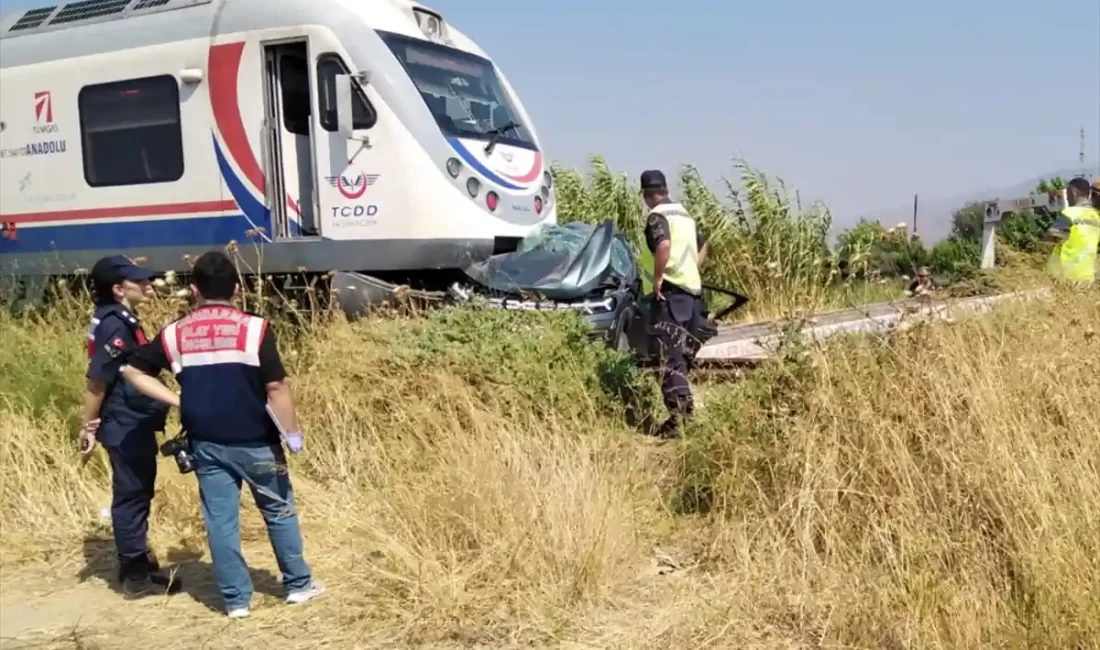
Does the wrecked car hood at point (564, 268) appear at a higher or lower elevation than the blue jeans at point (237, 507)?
higher

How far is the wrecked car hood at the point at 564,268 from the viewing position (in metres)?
8.14

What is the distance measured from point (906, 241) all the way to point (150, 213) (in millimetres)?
6562

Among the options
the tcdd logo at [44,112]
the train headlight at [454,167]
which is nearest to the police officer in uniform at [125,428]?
the train headlight at [454,167]

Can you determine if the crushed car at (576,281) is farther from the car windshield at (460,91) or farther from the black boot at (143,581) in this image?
the black boot at (143,581)

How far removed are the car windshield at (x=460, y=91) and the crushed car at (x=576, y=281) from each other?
3.68 ft

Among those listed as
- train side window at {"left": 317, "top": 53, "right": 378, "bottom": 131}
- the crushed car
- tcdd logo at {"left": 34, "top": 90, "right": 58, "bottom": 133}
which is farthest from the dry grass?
tcdd logo at {"left": 34, "top": 90, "right": 58, "bottom": 133}

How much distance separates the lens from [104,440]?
488cm

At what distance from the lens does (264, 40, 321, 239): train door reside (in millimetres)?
8812

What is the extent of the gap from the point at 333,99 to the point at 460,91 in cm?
120

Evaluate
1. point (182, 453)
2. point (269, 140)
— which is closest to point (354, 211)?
point (269, 140)

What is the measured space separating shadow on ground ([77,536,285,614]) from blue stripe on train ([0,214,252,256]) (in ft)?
13.0

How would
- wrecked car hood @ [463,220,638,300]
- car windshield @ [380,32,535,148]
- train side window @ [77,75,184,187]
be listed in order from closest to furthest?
1. wrecked car hood @ [463,220,638,300]
2. car windshield @ [380,32,535,148]
3. train side window @ [77,75,184,187]

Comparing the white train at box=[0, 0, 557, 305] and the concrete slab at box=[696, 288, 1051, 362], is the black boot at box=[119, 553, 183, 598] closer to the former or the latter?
the concrete slab at box=[696, 288, 1051, 362]

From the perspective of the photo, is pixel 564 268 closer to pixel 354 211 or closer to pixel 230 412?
pixel 354 211
